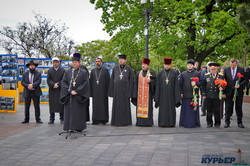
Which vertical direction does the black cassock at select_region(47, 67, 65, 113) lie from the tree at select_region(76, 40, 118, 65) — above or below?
below

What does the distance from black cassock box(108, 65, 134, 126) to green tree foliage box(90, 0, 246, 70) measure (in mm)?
11691

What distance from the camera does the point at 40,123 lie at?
1150cm

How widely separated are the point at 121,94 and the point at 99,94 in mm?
755

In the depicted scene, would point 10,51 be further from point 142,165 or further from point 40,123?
point 142,165

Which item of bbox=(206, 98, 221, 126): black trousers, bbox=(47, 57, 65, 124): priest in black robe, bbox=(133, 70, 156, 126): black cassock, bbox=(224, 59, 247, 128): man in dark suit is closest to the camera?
bbox=(206, 98, 221, 126): black trousers

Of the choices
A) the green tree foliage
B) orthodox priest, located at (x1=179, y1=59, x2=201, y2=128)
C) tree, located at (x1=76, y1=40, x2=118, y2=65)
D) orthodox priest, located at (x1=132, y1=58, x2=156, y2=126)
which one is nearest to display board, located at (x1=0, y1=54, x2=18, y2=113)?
orthodox priest, located at (x1=132, y1=58, x2=156, y2=126)

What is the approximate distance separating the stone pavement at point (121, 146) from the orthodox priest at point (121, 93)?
394 mm

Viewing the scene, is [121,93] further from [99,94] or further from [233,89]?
[233,89]

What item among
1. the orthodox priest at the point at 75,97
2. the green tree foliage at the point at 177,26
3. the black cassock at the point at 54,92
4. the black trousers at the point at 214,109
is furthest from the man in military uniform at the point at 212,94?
the green tree foliage at the point at 177,26

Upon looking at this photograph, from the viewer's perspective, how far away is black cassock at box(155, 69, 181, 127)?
35.6ft

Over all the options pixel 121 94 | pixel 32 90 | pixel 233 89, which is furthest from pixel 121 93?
pixel 233 89

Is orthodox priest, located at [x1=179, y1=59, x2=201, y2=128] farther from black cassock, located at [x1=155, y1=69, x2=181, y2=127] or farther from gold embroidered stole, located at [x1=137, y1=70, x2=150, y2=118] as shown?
gold embroidered stole, located at [x1=137, y1=70, x2=150, y2=118]

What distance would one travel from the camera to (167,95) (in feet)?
Result: 36.0

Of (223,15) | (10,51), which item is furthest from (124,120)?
(10,51)
